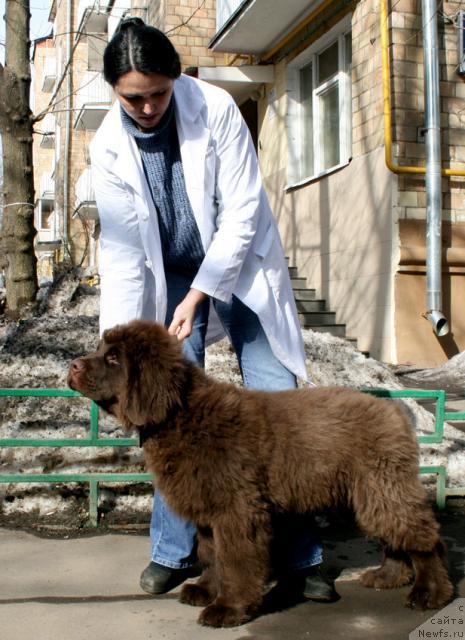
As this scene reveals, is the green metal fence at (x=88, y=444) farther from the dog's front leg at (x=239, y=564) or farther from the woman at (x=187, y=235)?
the dog's front leg at (x=239, y=564)

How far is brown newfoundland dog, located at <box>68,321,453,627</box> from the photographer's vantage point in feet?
9.84

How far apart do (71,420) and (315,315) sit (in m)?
7.27

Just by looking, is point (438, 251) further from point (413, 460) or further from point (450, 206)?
point (413, 460)

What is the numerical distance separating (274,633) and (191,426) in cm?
94

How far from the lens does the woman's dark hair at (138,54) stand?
3076 mm

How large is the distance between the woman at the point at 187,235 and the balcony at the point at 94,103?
719 inches

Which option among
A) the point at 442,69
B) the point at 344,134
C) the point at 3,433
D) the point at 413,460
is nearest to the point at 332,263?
the point at 344,134

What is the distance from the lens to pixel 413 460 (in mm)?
3225

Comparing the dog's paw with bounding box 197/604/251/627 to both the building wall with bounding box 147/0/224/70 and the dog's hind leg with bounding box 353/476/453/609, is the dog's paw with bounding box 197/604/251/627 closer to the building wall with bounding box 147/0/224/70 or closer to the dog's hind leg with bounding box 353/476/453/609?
the dog's hind leg with bounding box 353/476/453/609

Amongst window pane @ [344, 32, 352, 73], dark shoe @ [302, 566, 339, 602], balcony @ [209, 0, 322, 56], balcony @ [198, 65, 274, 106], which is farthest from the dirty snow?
balcony @ [198, 65, 274, 106]

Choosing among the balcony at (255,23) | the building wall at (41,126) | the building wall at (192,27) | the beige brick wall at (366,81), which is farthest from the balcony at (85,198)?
the beige brick wall at (366,81)

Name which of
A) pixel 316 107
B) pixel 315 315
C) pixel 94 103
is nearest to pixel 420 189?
pixel 315 315

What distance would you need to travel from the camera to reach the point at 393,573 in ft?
11.5

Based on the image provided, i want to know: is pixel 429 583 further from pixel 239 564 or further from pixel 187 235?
pixel 187 235
